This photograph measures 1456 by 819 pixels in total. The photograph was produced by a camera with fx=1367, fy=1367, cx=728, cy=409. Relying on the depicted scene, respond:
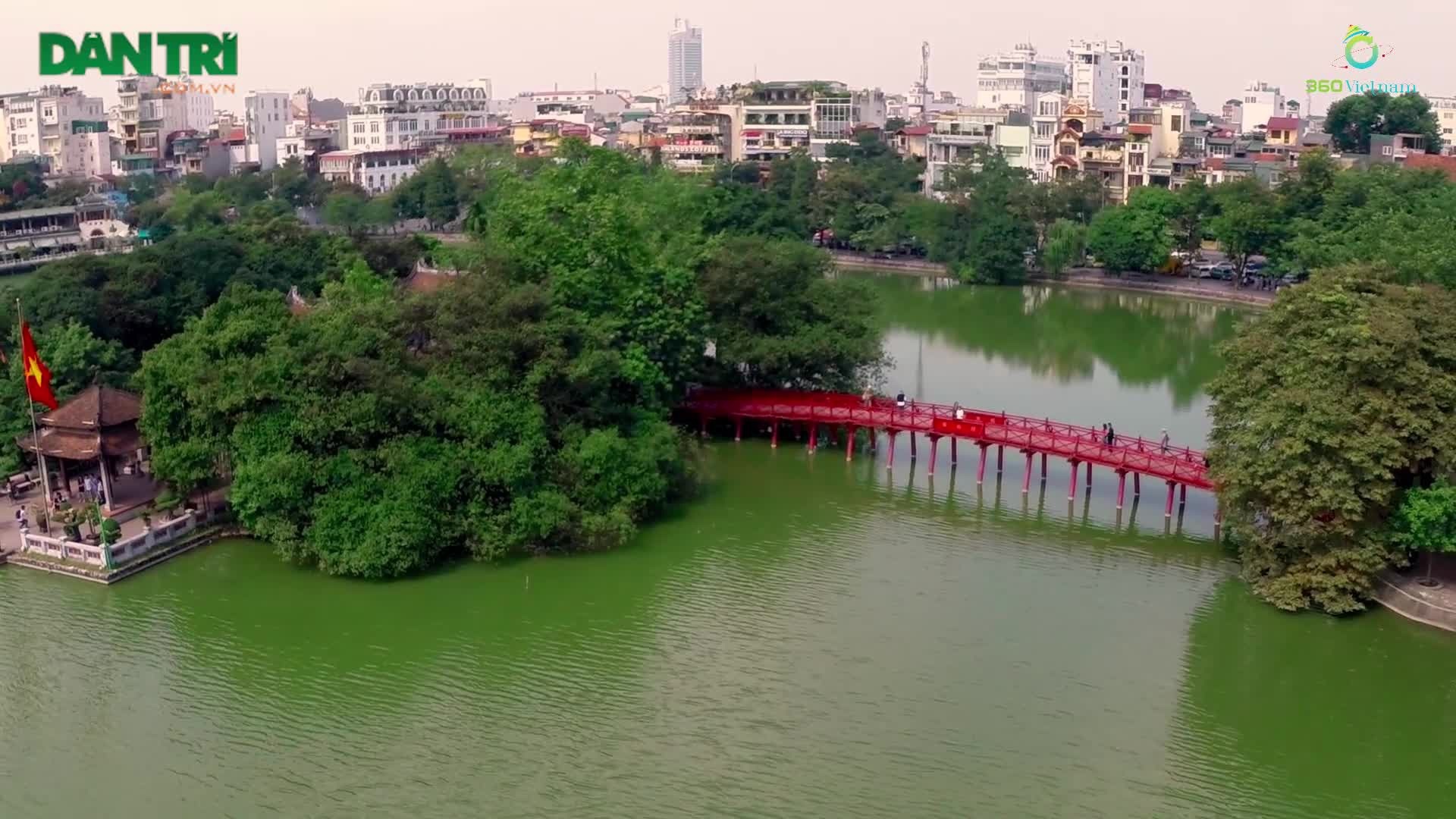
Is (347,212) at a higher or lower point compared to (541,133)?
lower

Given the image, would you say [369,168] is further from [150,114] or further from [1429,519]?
[1429,519]

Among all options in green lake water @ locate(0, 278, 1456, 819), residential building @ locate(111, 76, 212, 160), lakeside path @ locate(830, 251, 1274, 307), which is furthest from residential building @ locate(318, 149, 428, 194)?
green lake water @ locate(0, 278, 1456, 819)

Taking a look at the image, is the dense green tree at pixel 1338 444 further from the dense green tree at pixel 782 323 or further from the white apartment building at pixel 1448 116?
the white apartment building at pixel 1448 116

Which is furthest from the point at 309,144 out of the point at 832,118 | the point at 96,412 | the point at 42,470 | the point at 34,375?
the point at 34,375

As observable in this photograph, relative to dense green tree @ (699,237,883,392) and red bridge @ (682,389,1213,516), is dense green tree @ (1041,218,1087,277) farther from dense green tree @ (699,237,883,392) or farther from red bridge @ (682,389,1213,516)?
red bridge @ (682,389,1213,516)

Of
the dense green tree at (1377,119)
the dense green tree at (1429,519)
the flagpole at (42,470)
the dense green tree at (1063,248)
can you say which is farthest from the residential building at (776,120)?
the dense green tree at (1429,519)

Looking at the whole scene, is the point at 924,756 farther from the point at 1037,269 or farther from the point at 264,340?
the point at 1037,269
